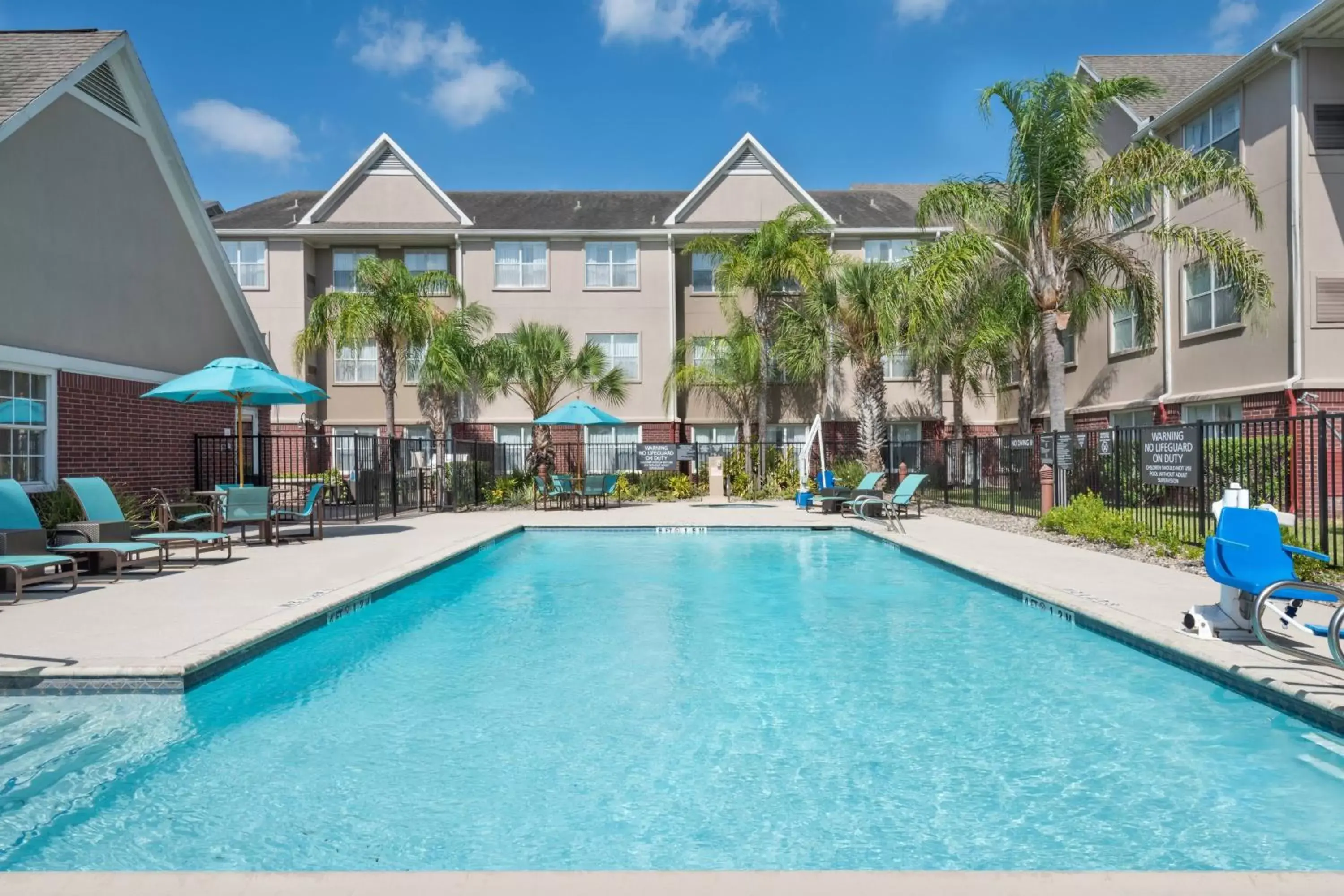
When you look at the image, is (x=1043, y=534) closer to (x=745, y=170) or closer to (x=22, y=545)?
(x=22, y=545)

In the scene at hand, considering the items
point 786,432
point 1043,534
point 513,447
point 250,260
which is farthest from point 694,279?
point 1043,534

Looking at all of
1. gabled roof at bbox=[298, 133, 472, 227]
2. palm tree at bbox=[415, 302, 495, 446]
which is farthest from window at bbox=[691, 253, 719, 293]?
gabled roof at bbox=[298, 133, 472, 227]

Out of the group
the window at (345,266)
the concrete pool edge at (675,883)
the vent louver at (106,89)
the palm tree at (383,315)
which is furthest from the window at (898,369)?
the concrete pool edge at (675,883)

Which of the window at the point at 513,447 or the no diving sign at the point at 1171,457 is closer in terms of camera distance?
the no diving sign at the point at 1171,457

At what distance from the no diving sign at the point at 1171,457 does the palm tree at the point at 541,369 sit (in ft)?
51.1

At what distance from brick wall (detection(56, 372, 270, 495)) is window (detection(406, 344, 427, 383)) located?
11.0 metres

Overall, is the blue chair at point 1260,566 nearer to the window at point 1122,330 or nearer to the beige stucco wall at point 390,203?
the window at point 1122,330

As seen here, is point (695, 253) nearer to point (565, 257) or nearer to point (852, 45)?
point (565, 257)

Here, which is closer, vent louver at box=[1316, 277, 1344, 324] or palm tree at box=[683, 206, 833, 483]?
vent louver at box=[1316, 277, 1344, 324]

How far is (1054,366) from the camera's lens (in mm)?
15914

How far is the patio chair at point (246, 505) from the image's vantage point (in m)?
13.2

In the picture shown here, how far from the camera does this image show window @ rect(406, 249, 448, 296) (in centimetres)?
2906

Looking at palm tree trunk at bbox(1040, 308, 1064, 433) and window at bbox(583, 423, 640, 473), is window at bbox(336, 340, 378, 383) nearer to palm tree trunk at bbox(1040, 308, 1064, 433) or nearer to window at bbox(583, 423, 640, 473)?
window at bbox(583, 423, 640, 473)

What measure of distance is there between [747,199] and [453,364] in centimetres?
1181
